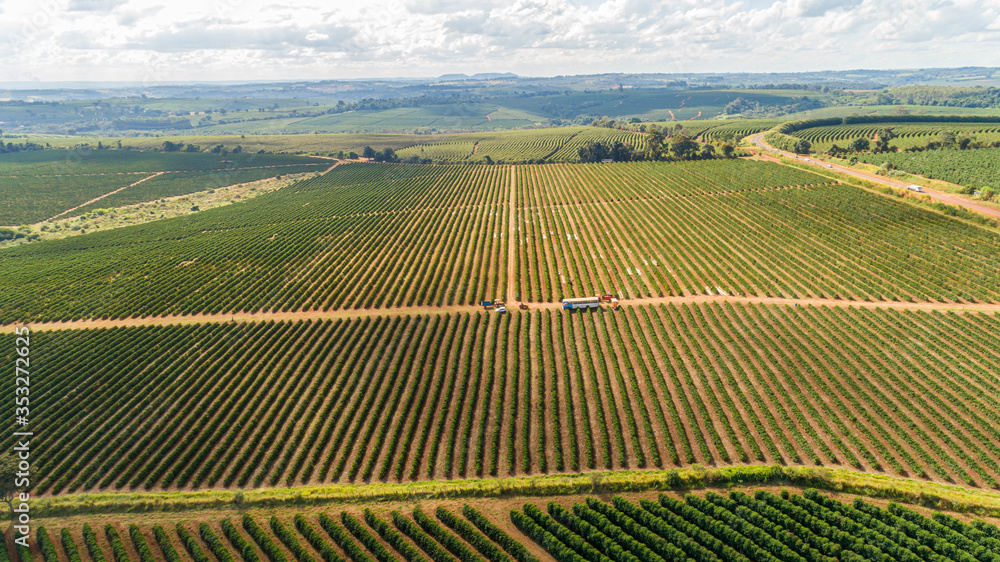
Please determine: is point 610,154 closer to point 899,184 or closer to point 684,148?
point 684,148

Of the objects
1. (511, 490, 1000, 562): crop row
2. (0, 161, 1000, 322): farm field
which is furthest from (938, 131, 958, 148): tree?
(511, 490, 1000, 562): crop row

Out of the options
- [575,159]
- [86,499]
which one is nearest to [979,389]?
[86,499]

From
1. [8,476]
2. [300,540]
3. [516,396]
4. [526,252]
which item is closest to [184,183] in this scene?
[526,252]

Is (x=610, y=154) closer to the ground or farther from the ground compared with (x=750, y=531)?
farther from the ground

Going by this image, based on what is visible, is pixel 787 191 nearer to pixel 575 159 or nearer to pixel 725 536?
pixel 575 159

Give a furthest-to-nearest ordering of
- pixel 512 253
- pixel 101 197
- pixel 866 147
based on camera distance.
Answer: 1. pixel 866 147
2. pixel 101 197
3. pixel 512 253
